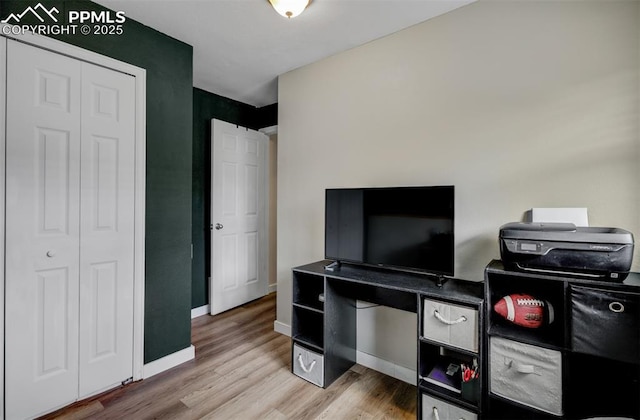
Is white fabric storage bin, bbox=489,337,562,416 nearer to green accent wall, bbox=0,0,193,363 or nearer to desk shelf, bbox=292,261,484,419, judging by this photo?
desk shelf, bbox=292,261,484,419

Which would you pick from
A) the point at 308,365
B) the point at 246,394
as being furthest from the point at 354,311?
the point at 246,394

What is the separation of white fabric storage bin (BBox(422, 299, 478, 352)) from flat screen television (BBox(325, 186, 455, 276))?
0.71ft

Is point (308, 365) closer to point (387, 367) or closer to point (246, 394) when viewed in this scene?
point (246, 394)

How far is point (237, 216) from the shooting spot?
3.59 metres

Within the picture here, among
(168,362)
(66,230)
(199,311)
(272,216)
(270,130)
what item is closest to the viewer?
(66,230)

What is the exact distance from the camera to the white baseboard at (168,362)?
2.19m

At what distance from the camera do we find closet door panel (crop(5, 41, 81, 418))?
5.37 feet

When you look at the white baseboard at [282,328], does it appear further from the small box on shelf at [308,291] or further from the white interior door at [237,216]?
the white interior door at [237,216]

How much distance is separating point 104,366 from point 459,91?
298 centimetres

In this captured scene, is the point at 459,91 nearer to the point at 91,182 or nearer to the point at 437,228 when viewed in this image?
the point at 437,228

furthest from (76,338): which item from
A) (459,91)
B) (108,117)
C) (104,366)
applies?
(459,91)

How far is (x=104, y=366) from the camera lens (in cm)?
198

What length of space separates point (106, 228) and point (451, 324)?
7.29 feet

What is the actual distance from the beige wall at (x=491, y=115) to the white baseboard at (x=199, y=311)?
169cm
